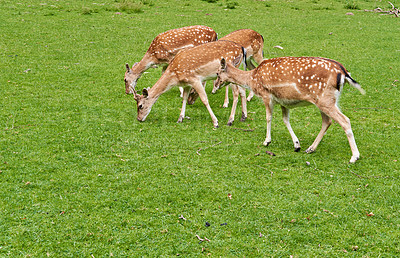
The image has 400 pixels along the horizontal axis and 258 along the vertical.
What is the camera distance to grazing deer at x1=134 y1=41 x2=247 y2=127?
8305 mm

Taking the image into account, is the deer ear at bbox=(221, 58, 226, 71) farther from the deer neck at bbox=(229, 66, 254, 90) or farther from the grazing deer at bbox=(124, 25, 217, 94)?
the grazing deer at bbox=(124, 25, 217, 94)

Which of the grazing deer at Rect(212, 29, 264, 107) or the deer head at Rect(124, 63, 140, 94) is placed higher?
the grazing deer at Rect(212, 29, 264, 107)

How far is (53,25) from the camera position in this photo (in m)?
15.7

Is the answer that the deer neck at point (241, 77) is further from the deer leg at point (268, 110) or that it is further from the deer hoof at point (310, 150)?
the deer hoof at point (310, 150)

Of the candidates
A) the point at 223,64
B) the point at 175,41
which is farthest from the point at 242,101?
the point at 175,41

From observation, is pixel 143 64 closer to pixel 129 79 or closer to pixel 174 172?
pixel 129 79

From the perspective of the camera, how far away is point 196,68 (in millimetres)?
8320

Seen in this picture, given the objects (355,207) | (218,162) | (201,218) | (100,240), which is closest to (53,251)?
(100,240)

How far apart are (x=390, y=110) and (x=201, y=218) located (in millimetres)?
5757

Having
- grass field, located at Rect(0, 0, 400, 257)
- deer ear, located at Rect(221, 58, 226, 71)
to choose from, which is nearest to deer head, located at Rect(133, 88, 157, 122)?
grass field, located at Rect(0, 0, 400, 257)

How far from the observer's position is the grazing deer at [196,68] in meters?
8.30

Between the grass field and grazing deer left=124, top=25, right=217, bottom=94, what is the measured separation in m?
0.70

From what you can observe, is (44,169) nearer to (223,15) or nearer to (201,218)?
(201,218)

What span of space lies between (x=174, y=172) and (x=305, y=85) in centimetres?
255
